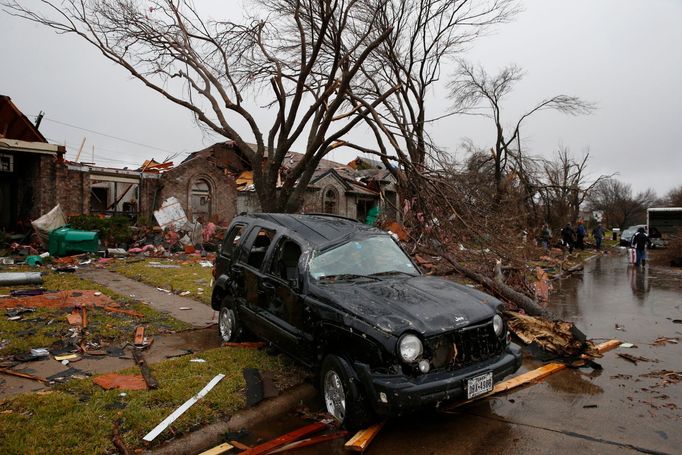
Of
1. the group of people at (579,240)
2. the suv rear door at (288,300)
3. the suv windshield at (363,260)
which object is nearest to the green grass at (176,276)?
the suv rear door at (288,300)

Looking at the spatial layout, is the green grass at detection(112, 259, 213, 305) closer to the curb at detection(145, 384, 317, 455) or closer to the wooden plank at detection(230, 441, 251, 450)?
the curb at detection(145, 384, 317, 455)

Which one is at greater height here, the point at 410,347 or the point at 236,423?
the point at 410,347

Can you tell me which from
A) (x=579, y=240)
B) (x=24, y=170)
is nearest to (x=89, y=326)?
(x=24, y=170)

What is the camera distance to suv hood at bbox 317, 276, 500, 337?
384 centimetres

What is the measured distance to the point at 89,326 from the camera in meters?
7.01

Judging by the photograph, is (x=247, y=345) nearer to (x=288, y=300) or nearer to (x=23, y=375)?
(x=288, y=300)

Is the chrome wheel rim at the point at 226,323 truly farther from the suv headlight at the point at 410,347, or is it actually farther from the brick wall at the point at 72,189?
the brick wall at the point at 72,189

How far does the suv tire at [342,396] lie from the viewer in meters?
3.82

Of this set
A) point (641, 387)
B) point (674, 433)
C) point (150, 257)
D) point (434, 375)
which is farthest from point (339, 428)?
point (150, 257)

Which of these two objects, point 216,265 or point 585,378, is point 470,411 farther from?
point 216,265

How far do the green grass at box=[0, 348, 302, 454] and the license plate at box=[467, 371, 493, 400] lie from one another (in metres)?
2.23

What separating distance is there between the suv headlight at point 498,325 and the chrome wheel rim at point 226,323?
3.73 meters

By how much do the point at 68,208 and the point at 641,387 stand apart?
68.5 feet

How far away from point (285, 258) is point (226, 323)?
192cm
